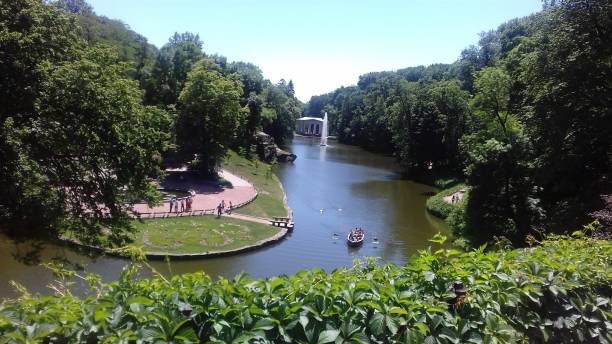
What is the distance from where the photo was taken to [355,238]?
91.6 ft

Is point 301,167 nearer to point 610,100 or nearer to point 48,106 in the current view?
point 610,100

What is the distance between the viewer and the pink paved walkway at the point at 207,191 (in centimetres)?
3306

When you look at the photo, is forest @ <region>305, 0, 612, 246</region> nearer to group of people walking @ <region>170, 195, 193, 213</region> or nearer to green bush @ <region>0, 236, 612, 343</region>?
green bush @ <region>0, 236, 612, 343</region>

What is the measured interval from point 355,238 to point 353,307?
25185mm

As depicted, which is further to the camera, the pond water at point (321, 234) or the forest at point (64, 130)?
the pond water at point (321, 234)

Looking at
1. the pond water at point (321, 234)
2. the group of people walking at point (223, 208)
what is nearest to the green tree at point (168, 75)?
the pond water at point (321, 234)

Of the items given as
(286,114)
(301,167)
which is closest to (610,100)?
(301,167)

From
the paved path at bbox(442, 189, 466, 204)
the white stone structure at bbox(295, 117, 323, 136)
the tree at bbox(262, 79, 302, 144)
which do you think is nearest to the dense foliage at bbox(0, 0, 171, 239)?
the paved path at bbox(442, 189, 466, 204)

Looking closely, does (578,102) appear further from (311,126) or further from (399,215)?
(311,126)

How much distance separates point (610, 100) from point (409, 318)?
840 inches

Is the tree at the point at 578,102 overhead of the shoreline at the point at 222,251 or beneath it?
overhead

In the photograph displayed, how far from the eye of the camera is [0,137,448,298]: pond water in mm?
19000

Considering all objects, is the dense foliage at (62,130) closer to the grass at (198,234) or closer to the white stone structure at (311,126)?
the grass at (198,234)

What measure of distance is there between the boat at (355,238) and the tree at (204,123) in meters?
18.9
